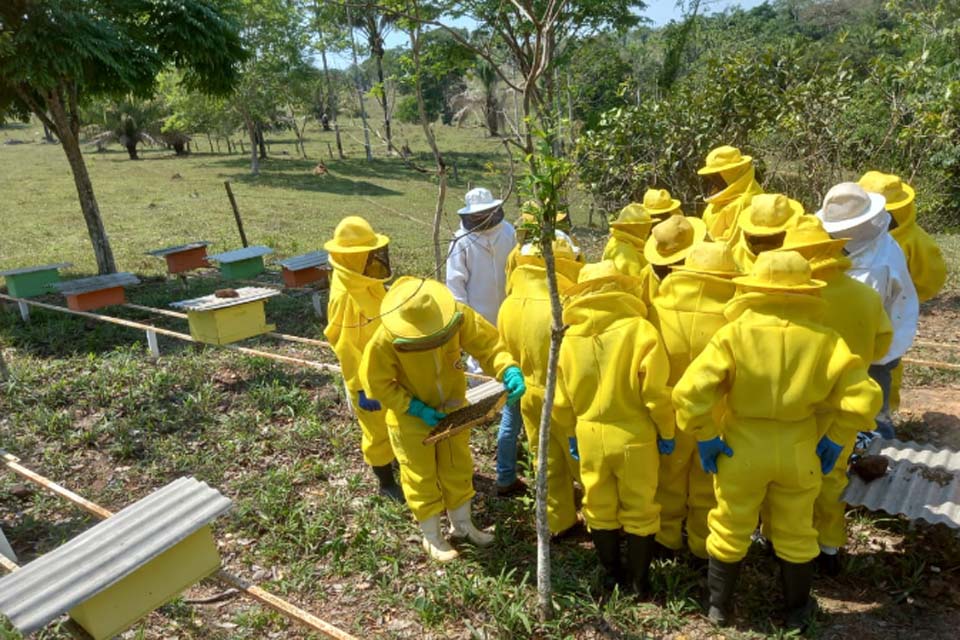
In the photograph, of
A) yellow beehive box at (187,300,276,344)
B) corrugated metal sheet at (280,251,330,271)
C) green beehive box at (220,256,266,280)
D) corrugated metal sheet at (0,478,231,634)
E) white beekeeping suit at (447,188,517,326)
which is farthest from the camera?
green beehive box at (220,256,266,280)

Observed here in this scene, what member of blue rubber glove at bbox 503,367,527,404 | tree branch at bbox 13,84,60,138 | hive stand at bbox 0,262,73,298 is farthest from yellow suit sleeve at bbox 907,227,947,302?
tree branch at bbox 13,84,60,138

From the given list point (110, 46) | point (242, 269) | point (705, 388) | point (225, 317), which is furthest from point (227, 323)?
point (110, 46)

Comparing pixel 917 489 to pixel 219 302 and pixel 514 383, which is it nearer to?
pixel 514 383

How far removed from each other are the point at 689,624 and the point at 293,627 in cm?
218

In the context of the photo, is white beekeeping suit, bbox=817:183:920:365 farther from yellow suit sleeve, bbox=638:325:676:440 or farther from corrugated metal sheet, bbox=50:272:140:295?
corrugated metal sheet, bbox=50:272:140:295

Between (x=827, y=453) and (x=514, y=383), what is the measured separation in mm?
1614

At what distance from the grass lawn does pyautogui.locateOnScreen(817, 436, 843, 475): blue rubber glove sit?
2.76ft

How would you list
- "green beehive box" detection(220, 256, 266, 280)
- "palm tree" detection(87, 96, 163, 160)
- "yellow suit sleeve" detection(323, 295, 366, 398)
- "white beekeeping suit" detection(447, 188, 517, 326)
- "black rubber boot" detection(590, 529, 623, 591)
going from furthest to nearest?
"palm tree" detection(87, 96, 163, 160) < "green beehive box" detection(220, 256, 266, 280) < "white beekeeping suit" detection(447, 188, 517, 326) < "yellow suit sleeve" detection(323, 295, 366, 398) < "black rubber boot" detection(590, 529, 623, 591)

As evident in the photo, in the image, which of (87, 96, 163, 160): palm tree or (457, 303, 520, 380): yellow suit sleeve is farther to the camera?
(87, 96, 163, 160): palm tree

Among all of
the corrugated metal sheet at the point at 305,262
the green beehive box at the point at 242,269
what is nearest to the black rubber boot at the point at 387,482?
the corrugated metal sheet at the point at 305,262

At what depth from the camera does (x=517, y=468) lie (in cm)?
514

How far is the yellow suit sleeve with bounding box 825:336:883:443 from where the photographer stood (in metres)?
2.96

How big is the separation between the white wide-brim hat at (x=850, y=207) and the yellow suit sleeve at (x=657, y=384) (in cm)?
162

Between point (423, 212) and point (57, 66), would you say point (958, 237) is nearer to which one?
point (423, 212)
